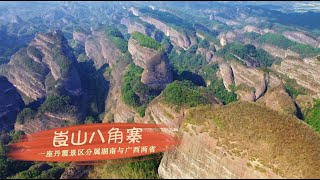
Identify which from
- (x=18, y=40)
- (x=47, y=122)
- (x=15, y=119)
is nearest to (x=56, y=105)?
(x=47, y=122)

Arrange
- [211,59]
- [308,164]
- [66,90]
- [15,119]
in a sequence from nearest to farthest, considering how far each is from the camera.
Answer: [308,164]
[15,119]
[66,90]
[211,59]

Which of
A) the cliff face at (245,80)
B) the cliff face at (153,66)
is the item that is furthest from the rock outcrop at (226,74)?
the cliff face at (153,66)

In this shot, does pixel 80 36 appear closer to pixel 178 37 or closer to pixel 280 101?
pixel 178 37

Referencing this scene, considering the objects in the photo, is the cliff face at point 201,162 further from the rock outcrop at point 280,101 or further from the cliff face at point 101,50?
the cliff face at point 101,50

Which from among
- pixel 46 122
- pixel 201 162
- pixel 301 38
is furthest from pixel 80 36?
pixel 201 162

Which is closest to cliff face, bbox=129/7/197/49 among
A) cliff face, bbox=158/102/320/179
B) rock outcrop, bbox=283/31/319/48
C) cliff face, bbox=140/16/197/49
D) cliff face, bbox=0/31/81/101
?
cliff face, bbox=140/16/197/49

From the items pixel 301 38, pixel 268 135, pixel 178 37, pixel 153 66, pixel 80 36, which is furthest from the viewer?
pixel 80 36

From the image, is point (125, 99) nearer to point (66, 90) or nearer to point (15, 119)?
point (66, 90)
